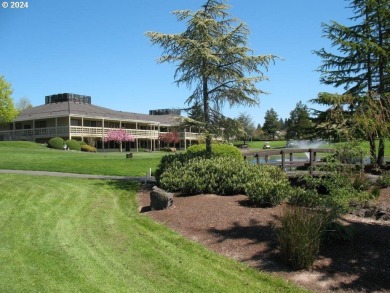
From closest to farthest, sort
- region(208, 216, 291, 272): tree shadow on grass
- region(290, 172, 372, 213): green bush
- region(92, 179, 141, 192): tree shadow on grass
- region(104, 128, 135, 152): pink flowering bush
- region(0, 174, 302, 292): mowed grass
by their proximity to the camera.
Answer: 1. region(0, 174, 302, 292): mowed grass
2. region(208, 216, 291, 272): tree shadow on grass
3. region(290, 172, 372, 213): green bush
4. region(92, 179, 141, 192): tree shadow on grass
5. region(104, 128, 135, 152): pink flowering bush

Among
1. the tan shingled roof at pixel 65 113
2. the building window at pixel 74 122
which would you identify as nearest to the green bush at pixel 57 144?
the tan shingled roof at pixel 65 113

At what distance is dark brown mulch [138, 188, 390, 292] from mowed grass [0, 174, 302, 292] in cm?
37

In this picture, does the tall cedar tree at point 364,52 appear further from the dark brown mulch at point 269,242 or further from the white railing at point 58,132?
the white railing at point 58,132

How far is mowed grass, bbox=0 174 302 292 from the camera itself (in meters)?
5.57

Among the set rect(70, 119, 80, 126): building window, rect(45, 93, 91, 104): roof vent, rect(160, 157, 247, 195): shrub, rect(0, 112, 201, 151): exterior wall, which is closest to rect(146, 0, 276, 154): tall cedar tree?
rect(160, 157, 247, 195): shrub

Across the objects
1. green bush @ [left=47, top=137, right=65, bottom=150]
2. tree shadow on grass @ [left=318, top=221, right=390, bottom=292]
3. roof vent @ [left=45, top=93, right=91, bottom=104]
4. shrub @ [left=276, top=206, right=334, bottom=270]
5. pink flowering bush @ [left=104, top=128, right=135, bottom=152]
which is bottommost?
tree shadow on grass @ [left=318, top=221, right=390, bottom=292]

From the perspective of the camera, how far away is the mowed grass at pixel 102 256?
18.3 ft

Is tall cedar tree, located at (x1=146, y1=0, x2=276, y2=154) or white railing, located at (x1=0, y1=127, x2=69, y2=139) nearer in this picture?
tall cedar tree, located at (x1=146, y1=0, x2=276, y2=154)

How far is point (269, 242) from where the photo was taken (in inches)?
286

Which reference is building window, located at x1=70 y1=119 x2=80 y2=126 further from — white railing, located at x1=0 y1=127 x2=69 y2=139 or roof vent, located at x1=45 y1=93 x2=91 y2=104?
roof vent, located at x1=45 y1=93 x2=91 y2=104

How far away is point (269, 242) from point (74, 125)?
43598 mm

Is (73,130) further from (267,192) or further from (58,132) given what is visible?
(267,192)

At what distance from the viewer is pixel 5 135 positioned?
5047 cm

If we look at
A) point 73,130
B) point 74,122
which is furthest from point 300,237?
point 74,122
